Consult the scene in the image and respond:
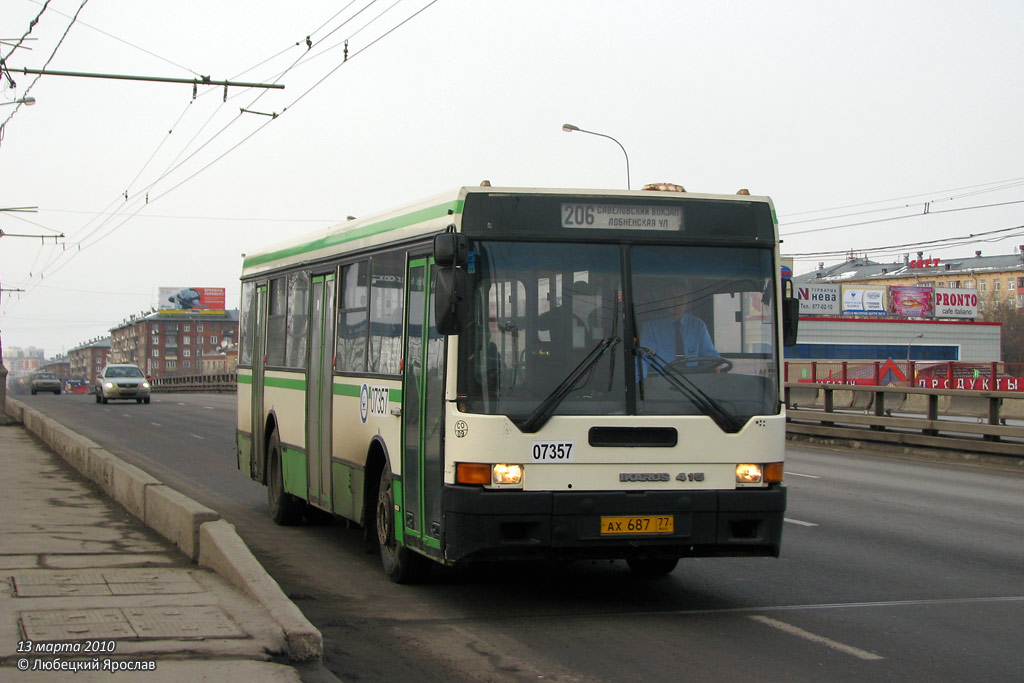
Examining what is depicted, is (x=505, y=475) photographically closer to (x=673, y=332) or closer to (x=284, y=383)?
(x=673, y=332)

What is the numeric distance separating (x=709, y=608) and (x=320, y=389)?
4347 mm

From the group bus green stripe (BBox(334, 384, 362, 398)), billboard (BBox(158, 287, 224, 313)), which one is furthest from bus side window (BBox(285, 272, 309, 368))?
billboard (BBox(158, 287, 224, 313))

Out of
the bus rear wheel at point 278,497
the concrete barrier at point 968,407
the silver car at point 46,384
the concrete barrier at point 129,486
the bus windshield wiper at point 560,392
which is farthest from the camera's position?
the silver car at point 46,384

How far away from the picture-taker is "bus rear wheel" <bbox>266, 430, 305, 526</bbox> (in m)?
12.4

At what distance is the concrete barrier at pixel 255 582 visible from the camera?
241 inches

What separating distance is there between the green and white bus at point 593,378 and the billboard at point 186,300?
18477cm

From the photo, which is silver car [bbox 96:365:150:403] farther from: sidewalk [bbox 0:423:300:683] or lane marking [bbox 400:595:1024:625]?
lane marking [bbox 400:595:1024:625]

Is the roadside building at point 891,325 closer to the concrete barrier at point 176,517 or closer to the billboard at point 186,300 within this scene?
the concrete barrier at point 176,517

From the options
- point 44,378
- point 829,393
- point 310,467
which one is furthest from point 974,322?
point 310,467

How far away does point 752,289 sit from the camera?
8.17 m

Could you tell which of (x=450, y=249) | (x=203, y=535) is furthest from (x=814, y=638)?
(x=203, y=535)

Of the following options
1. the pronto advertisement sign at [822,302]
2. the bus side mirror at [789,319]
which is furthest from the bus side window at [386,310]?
the pronto advertisement sign at [822,302]

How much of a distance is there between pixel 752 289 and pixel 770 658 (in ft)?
Answer: 8.43

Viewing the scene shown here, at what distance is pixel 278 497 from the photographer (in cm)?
1259
